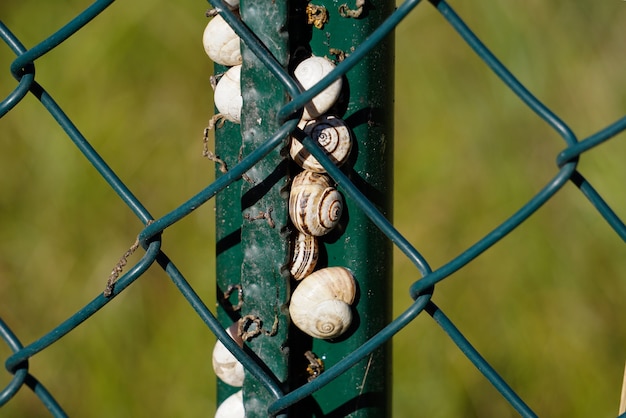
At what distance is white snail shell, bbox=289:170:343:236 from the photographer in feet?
2.15

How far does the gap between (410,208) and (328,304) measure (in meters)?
1.25

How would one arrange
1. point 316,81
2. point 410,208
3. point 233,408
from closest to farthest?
1. point 316,81
2. point 233,408
3. point 410,208

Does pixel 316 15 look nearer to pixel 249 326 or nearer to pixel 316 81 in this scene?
pixel 316 81

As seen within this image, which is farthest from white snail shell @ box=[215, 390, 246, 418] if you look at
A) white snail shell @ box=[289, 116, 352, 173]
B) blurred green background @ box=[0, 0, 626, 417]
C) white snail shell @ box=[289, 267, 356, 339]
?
blurred green background @ box=[0, 0, 626, 417]

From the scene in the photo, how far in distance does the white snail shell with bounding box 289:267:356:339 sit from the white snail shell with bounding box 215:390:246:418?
0.12 m

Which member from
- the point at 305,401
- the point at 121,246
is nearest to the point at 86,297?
the point at 121,246

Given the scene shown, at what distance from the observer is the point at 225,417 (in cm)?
76

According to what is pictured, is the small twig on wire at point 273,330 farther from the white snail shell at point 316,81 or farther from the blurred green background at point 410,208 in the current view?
the blurred green background at point 410,208

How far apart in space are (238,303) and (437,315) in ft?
0.65

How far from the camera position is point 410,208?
189 centimetres

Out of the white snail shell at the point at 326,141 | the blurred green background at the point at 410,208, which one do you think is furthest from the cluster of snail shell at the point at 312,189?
the blurred green background at the point at 410,208

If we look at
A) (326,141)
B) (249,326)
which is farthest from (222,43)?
(249,326)

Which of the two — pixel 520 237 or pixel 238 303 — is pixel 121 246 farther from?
pixel 238 303

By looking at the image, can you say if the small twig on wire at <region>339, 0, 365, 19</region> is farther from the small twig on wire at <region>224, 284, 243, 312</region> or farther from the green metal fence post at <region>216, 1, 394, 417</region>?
the small twig on wire at <region>224, 284, 243, 312</region>
